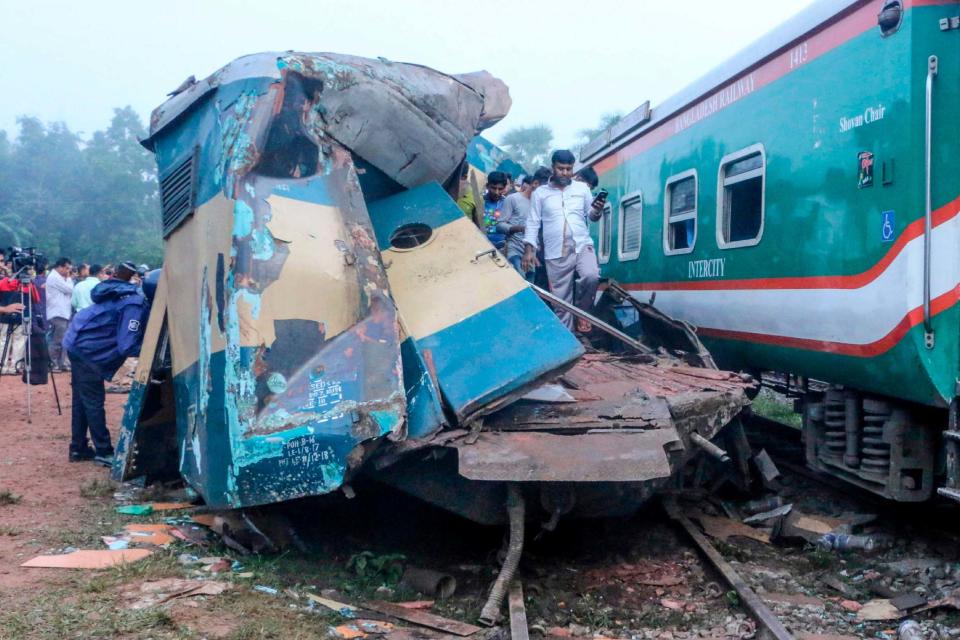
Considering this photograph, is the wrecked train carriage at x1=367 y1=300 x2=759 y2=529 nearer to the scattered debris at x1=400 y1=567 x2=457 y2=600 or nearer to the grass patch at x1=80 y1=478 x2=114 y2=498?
the scattered debris at x1=400 y1=567 x2=457 y2=600

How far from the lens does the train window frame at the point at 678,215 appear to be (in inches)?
290

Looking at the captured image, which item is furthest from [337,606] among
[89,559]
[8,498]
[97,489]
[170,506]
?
[8,498]

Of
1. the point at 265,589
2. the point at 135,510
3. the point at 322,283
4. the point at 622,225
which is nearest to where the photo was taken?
the point at 265,589

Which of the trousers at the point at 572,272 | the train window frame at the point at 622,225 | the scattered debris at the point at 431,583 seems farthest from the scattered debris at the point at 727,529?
the train window frame at the point at 622,225

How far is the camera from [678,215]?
788 cm

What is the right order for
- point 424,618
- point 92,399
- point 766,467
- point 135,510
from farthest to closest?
point 92,399 < point 766,467 < point 135,510 < point 424,618

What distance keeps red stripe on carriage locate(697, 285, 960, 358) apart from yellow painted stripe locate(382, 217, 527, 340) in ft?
6.65

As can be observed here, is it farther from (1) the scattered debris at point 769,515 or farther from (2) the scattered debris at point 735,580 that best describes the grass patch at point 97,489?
(1) the scattered debris at point 769,515

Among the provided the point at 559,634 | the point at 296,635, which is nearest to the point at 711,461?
the point at 559,634

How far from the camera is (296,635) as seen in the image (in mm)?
3646

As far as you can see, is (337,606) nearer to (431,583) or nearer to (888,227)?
(431,583)

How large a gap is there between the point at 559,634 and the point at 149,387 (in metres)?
3.26

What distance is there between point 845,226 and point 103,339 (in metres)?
5.55

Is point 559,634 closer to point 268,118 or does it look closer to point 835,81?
point 268,118
